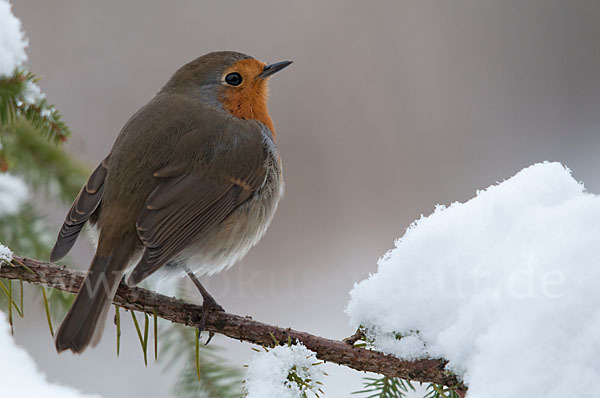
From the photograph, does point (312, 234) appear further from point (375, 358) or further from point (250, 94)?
point (375, 358)

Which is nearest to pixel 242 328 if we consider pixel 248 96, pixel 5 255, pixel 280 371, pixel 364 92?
pixel 280 371

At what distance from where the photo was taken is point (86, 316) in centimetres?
194

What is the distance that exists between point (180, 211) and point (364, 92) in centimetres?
361

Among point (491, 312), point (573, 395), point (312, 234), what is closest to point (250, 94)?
point (491, 312)

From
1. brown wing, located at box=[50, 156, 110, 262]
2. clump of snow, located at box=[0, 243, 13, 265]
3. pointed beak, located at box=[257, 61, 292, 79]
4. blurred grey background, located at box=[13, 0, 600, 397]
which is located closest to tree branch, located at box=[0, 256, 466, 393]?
clump of snow, located at box=[0, 243, 13, 265]

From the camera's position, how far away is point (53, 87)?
5656 mm

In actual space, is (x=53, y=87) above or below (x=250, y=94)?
above

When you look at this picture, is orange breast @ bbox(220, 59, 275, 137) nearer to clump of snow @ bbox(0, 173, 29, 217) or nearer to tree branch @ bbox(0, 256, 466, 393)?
clump of snow @ bbox(0, 173, 29, 217)

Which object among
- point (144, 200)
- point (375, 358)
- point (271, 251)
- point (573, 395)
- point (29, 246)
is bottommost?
point (573, 395)

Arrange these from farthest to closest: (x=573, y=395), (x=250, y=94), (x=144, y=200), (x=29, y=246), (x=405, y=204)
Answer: (x=405, y=204)
(x=250, y=94)
(x=29, y=246)
(x=144, y=200)
(x=573, y=395)

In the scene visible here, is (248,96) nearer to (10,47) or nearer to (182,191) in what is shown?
(182,191)

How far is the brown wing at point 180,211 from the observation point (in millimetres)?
2232

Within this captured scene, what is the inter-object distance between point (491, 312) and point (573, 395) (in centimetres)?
23

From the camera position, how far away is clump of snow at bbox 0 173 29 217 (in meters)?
2.53
